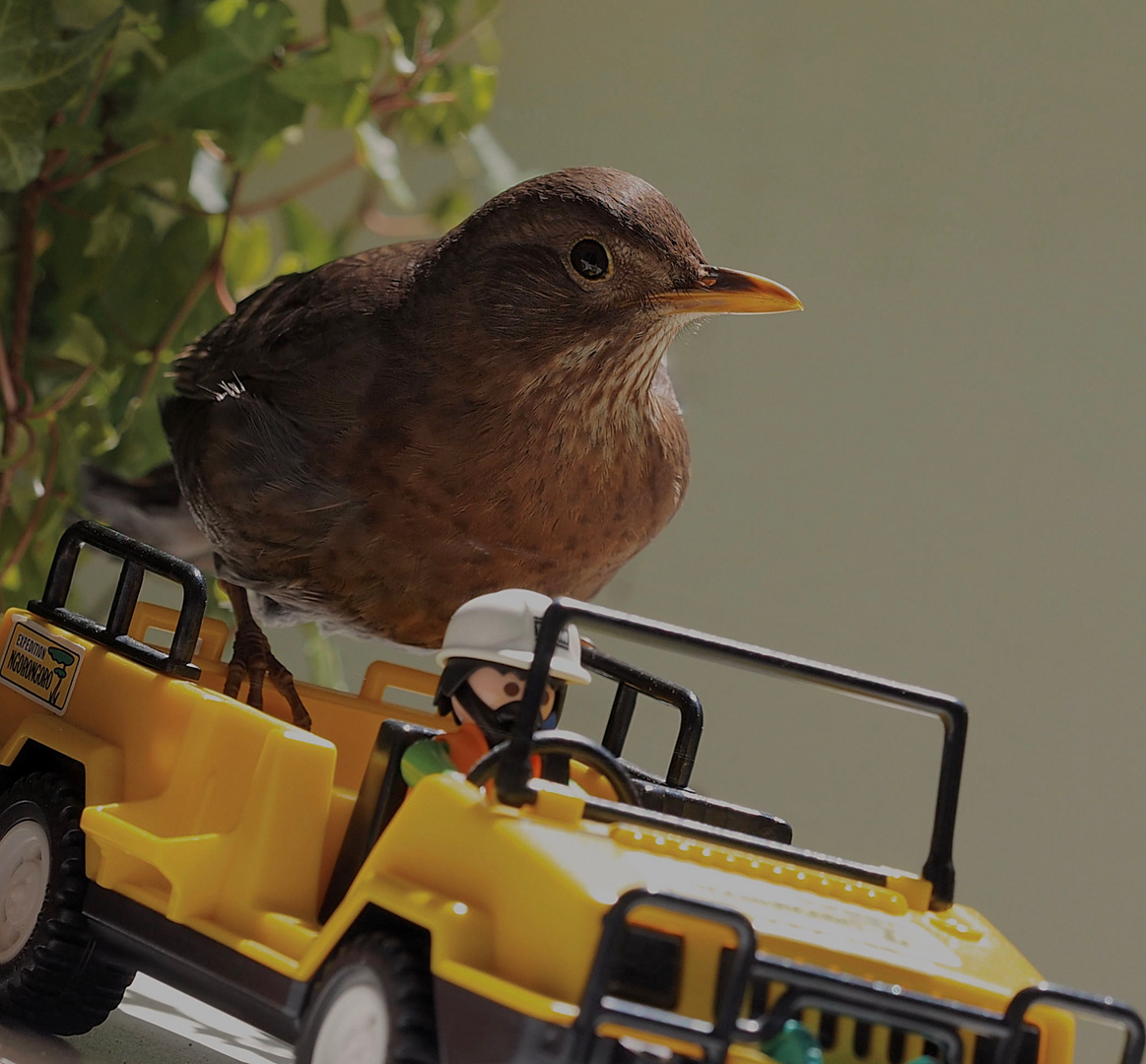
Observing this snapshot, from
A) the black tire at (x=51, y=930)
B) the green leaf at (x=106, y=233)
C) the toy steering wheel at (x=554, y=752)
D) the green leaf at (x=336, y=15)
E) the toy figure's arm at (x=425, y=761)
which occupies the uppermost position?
the green leaf at (x=336, y=15)

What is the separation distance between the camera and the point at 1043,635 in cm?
255

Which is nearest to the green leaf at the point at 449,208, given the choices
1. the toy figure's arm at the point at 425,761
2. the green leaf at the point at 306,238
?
the green leaf at the point at 306,238

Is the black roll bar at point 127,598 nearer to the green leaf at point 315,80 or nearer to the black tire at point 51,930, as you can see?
the black tire at point 51,930

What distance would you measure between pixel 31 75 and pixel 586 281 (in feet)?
2.56

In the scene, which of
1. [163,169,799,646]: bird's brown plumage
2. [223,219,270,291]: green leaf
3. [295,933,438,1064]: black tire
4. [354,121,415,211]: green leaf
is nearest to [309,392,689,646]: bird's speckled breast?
[163,169,799,646]: bird's brown plumage

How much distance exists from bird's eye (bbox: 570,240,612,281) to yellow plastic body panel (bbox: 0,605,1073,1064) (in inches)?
19.7

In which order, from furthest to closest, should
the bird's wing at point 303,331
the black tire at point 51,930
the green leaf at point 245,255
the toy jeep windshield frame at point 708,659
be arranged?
the green leaf at point 245,255, the bird's wing at point 303,331, the black tire at point 51,930, the toy jeep windshield frame at point 708,659

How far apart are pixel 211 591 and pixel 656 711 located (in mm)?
981

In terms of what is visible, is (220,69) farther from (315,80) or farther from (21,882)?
(21,882)

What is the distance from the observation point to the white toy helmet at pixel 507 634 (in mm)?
1072

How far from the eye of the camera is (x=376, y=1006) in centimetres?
90

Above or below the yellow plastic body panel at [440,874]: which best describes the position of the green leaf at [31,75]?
above

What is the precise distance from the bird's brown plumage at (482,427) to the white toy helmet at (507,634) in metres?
0.28

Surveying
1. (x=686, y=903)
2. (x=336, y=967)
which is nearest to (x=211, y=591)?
(x=336, y=967)
